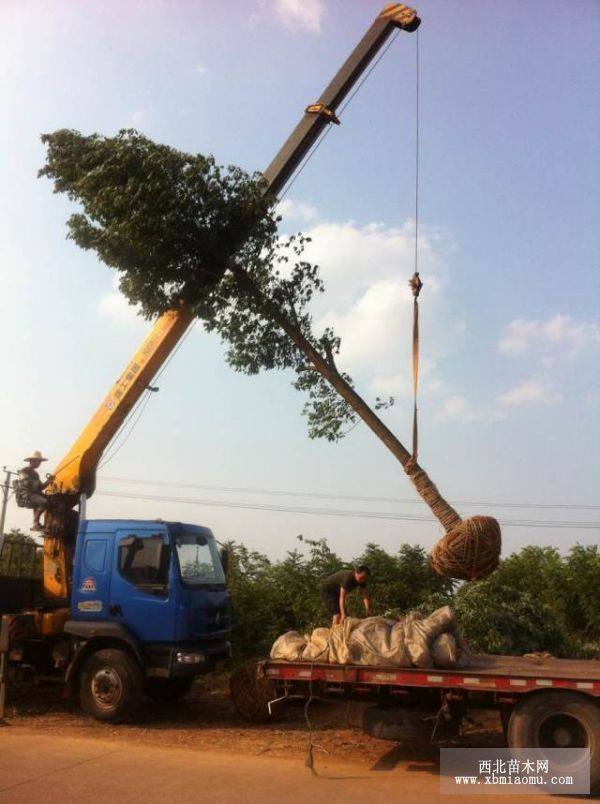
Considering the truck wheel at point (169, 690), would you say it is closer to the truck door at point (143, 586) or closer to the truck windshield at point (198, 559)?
the truck door at point (143, 586)

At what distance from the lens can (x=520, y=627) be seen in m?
→ 12.8

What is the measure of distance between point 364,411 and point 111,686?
5.15m

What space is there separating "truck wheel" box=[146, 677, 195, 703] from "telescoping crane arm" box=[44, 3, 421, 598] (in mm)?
2026

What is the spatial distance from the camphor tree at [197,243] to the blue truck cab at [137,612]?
3097 mm

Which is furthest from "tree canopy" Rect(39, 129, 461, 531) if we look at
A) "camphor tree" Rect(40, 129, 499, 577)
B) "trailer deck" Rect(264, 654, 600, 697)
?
"trailer deck" Rect(264, 654, 600, 697)

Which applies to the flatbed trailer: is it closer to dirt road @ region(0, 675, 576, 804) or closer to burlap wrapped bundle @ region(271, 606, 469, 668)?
burlap wrapped bundle @ region(271, 606, 469, 668)

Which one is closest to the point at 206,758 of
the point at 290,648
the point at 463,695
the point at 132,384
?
the point at 290,648

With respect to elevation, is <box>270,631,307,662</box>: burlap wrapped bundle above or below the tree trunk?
below

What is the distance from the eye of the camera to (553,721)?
7.64 metres

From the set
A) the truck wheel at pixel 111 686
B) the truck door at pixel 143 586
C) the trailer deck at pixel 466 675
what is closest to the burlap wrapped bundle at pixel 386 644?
the trailer deck at pixel 466 675

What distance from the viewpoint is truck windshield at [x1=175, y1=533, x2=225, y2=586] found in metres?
10.8

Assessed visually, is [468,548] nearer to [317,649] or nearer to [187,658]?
[317,649]

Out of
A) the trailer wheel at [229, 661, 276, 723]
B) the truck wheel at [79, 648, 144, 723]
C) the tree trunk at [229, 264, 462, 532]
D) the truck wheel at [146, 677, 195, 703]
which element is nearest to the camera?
the tree trunk at [229, 264, 462, 532]

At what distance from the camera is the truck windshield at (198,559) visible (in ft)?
35.6
